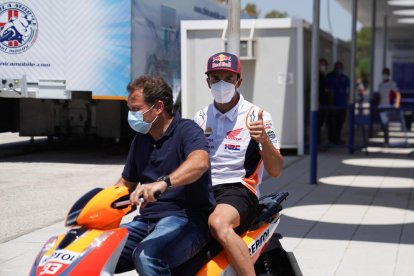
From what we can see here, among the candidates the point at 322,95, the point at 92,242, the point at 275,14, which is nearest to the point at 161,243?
the point at 92,242

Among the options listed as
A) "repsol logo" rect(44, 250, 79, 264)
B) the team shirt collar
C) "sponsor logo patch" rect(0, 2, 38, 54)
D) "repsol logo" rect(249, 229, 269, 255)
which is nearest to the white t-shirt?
"sponsor logo patch" rect(0, 2, 38, 54)

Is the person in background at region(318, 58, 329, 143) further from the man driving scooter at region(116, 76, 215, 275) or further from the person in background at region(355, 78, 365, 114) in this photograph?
the man driving scooter at region(116, 76, 215, 275)

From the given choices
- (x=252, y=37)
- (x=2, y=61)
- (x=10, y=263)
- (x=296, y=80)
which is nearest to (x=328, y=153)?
(x=296, y=80)

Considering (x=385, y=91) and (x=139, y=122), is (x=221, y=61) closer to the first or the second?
(x=139, y=122)

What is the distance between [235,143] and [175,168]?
2.15 feet

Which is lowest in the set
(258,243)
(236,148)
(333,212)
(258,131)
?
(333,212)

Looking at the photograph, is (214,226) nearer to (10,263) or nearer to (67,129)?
(10,263)

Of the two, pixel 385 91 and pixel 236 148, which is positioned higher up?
pixel 385 91

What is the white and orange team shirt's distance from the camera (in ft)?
15.5

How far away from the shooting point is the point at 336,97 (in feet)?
59.0

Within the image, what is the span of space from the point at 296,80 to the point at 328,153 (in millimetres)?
2112

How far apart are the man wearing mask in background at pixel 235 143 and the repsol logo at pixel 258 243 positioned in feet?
0.35

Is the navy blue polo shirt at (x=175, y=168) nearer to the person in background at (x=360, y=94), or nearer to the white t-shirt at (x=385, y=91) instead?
the white t-shirt at (x=385, y=91)

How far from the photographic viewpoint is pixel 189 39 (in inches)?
634
